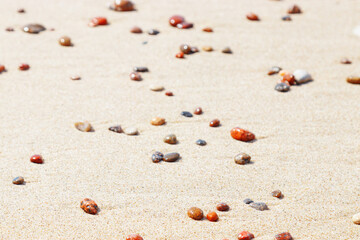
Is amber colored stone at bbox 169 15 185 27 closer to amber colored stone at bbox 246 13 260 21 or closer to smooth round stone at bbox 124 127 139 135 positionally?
amber colored stone at bbox 246 13 260 21

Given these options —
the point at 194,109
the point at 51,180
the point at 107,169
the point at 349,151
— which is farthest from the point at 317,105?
the point at 51,180

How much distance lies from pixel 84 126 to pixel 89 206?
0.89m

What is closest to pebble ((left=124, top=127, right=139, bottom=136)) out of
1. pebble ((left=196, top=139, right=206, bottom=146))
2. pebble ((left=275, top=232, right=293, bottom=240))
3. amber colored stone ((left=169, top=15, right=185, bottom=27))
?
pebble ((left=196, top=139, right=206, bottom=146))

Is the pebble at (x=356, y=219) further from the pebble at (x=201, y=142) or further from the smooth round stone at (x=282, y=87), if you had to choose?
the smooth round stone at (x=282, y=87)

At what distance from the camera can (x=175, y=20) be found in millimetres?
4949

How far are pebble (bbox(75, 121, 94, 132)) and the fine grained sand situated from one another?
4cm

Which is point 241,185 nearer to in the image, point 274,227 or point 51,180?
point 274,227

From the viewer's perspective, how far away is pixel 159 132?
3.41 meters

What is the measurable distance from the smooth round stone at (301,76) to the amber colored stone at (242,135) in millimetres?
1025

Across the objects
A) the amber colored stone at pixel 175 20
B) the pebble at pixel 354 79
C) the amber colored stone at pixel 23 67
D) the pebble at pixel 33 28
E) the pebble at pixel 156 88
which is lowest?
the pebble at pixel 156 88

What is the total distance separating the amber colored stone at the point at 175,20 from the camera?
493cm

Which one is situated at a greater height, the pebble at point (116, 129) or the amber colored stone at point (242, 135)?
the amber colored stone at point (242, 135)

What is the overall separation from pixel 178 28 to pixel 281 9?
1283mm

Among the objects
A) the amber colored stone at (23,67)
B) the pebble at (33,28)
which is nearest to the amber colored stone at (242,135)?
the amber colored stone at (23,67)
